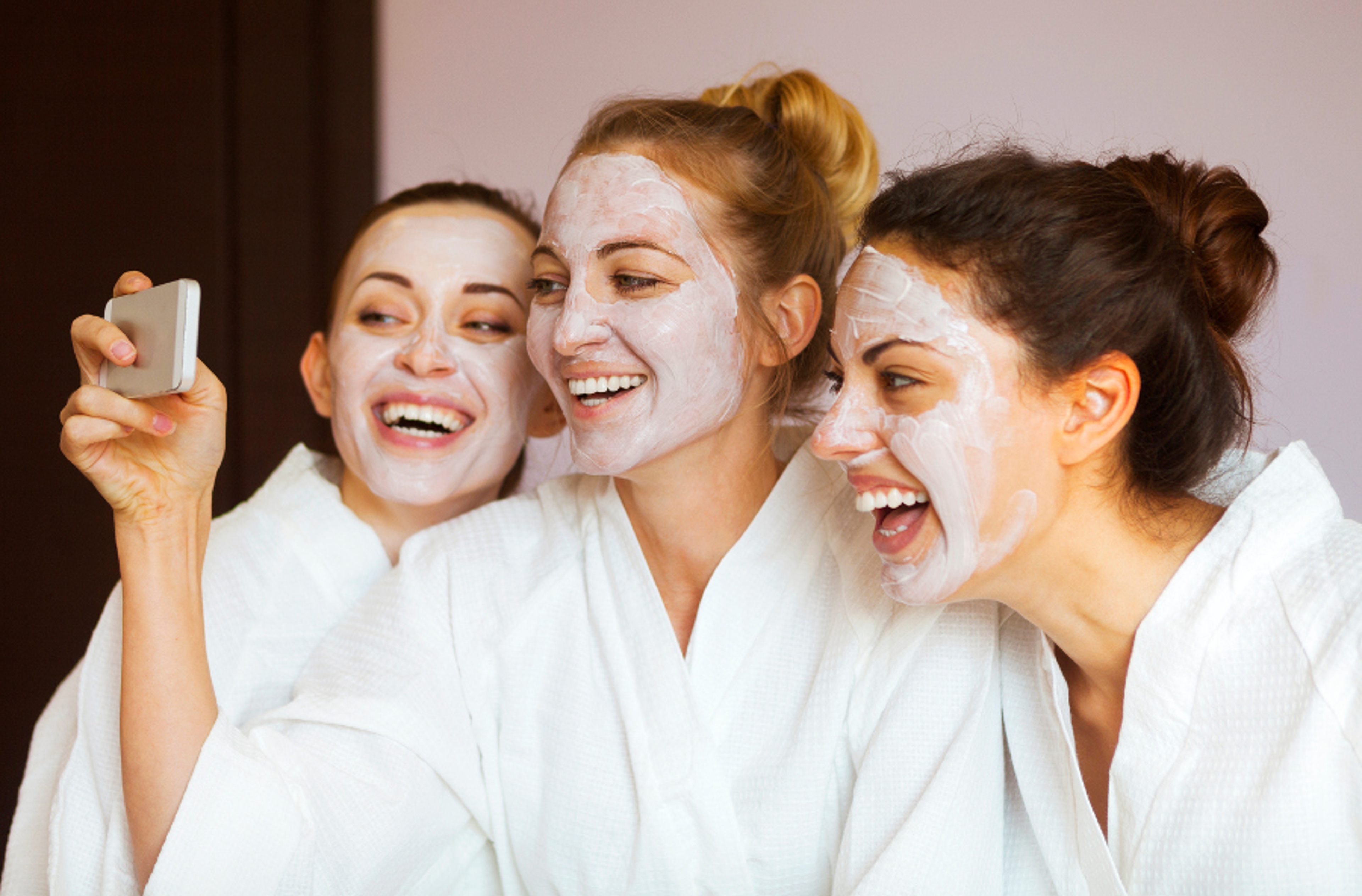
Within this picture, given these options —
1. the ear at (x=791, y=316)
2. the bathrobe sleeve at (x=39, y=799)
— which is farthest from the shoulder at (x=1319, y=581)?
the bathrobe sleeve at (x=39, y=799)

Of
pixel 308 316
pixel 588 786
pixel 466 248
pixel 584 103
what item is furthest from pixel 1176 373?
pixel 308 316

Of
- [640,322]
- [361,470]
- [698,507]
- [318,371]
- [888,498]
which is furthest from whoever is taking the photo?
[318,371]

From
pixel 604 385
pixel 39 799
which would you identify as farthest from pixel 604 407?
pixel 39 799

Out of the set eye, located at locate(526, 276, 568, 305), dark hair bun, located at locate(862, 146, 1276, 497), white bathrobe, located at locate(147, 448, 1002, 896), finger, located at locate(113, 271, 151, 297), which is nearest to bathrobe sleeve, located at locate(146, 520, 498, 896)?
white bathrobe, located at locate(147, 448, 1002, 896)

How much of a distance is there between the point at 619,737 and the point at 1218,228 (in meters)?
0.80

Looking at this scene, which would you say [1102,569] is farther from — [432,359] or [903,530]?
[432,359]

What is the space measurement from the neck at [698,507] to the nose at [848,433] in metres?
0.24

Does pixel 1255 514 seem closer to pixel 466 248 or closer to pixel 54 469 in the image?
pixel 466 248

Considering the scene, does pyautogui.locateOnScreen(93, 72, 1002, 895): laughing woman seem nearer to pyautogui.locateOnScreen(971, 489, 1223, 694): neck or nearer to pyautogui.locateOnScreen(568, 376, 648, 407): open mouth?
pyautogui.locateOnScreen(568, 376, 648, 407): open mouth

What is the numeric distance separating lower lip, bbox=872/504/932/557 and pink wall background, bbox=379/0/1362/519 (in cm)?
59

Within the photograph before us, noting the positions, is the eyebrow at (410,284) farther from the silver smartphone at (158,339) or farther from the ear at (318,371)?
the silver smartphone at (158,339)

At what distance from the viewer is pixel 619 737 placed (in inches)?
47.7

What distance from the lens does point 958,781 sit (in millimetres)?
1078

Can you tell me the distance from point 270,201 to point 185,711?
4.20 feet
